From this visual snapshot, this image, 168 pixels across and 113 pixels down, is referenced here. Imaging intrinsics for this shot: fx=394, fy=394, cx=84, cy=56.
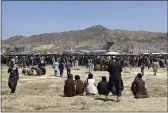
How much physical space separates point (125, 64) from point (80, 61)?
7.91 m

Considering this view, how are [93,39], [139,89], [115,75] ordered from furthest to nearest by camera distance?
1. [93,39]
2. [139,89]
3. [115,75]

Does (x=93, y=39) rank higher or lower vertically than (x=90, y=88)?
higher

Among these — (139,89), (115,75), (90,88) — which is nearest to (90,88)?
(90,88)

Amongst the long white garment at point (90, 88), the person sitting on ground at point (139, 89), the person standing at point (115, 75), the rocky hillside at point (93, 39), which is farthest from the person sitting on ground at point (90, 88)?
the rocky hillside at point (93, 39)

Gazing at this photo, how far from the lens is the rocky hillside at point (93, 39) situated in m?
106

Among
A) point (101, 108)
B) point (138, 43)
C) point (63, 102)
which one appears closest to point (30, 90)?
point (63, 102)

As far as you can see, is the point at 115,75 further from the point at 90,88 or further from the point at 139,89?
the point at 90,88

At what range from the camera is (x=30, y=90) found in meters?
19.3

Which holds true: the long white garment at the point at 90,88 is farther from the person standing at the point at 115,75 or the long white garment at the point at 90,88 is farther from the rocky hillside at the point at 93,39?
the rocky hillside at the point at 93,39

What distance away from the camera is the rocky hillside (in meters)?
106

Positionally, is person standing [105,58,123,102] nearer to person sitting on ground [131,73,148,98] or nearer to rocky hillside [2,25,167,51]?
person sitting on ground [131,73,148,98]

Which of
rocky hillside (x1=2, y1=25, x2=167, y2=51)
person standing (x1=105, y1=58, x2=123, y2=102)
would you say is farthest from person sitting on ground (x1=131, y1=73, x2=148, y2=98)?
rocky hillside (x1=2, y1=25, x2=167, y2=51)

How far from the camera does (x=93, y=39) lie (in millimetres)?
130375

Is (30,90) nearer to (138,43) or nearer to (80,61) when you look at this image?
(80,61)
